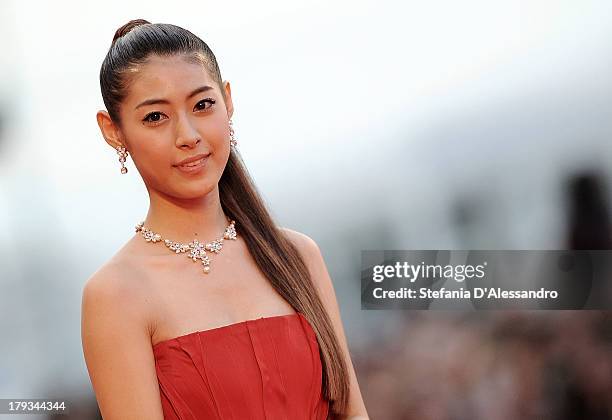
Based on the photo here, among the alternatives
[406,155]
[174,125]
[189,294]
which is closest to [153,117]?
[174,125]

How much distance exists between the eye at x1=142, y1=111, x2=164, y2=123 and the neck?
16 cm

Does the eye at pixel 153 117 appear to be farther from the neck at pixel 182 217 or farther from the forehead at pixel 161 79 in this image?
the neck at pixel 182 217

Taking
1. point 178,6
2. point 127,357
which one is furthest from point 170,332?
point 178,6

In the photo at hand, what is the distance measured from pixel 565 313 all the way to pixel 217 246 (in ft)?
5.79

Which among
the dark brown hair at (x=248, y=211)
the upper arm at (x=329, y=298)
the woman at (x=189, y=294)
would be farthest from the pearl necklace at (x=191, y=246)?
the upper arm at (x=329, y=298)

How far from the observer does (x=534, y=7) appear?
142 inches

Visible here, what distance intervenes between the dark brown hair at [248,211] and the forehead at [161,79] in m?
0.01

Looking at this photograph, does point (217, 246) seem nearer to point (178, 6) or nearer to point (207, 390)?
point (207, 390)

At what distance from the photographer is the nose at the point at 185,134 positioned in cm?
204

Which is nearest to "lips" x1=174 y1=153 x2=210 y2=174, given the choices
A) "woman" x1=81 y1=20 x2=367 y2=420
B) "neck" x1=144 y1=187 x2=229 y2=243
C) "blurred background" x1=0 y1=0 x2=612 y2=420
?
"woman" x1=81 y1=20 x2=367 y2=420

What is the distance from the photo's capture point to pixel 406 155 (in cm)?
361

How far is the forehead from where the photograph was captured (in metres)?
2.07

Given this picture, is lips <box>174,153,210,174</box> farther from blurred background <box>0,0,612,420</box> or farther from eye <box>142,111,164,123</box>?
blurred background <box>0,0,612,420</box>

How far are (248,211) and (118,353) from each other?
49 cm
